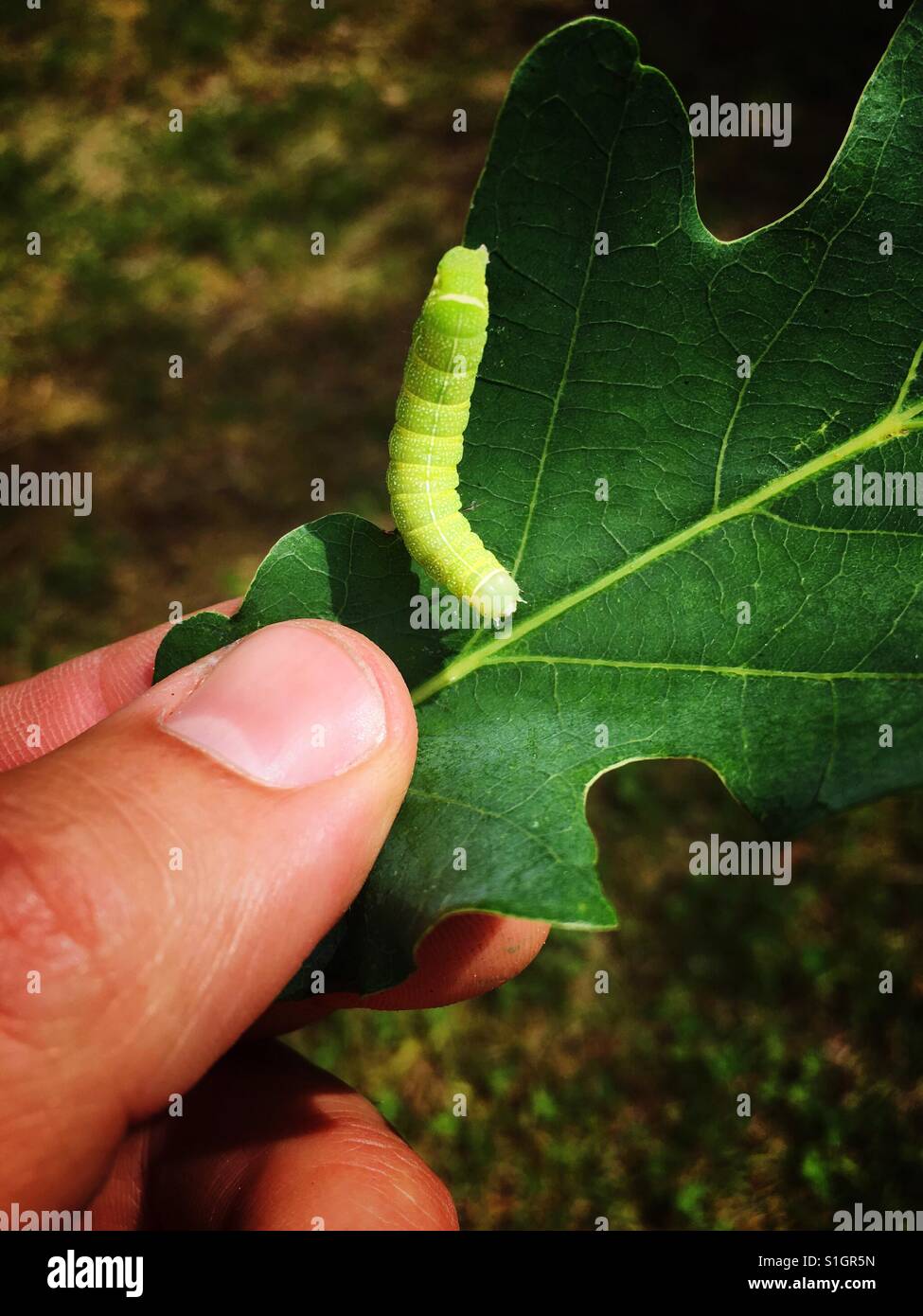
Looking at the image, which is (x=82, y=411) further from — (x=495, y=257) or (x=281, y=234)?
(x=495, y=257)

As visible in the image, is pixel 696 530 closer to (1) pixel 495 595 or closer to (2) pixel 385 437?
(1) pixel 495 595
